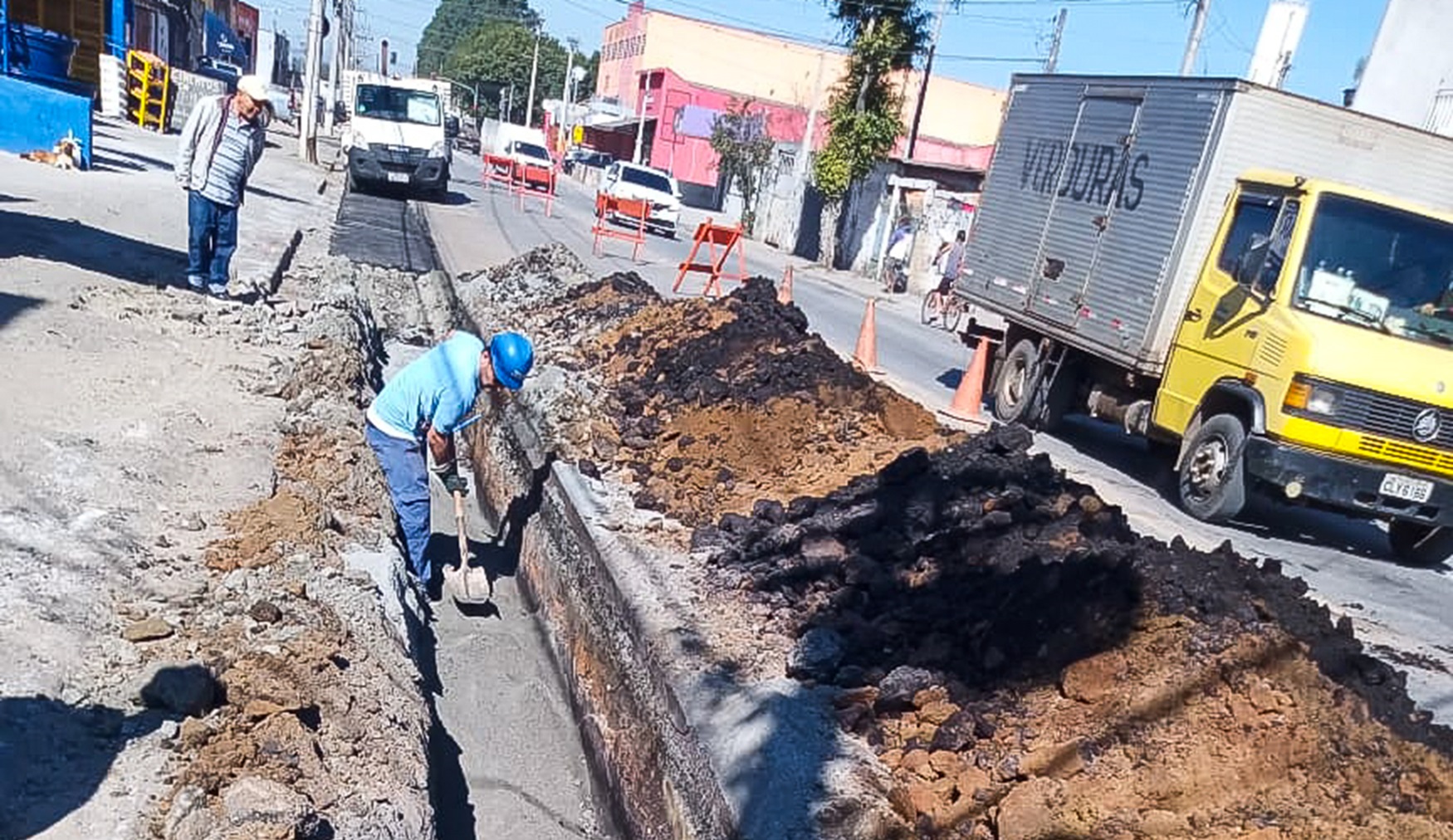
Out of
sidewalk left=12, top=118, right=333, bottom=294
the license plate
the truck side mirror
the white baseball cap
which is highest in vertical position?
the truck side mirror

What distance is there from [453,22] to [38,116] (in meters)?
132

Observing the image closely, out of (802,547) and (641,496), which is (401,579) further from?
(802,547)

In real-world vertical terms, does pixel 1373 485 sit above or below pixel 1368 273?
below

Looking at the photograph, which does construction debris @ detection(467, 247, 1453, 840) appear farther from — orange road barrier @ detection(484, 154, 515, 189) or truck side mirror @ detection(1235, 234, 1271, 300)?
orange road barrier @ detection(484, 154, 515, 189)

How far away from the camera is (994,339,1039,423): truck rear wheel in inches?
400

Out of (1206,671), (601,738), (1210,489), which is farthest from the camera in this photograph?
(1210,489)

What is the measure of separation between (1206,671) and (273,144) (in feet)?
113

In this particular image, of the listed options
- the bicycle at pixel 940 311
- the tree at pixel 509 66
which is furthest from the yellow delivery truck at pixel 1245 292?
the tree at pixel 509 66

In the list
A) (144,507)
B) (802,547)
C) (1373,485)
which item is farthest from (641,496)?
(1373,485)

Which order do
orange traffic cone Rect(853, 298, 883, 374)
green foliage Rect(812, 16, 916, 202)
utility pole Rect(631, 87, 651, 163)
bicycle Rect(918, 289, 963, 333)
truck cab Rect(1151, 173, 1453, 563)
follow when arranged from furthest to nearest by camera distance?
utility pole Rect(631, 87, 651, 163) < green foliage Rect(812, 16, 916, 202) < bicycle Rect(918, 289, 963, 333) < orange traffic cone Rect(853, 298, 883, 374) < truck cab Rect(1151, 173, 1453, 563)

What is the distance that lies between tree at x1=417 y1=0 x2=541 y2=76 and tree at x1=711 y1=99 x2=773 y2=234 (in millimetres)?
86459

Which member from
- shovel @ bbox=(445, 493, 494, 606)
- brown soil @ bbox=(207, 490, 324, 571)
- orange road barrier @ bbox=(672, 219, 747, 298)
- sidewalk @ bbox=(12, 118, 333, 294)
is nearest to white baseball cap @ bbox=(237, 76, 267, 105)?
sidewalk @ bbox=(12, 118, 333, 294)

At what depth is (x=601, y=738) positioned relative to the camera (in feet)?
16.4

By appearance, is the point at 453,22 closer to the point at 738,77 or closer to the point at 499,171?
the point at 738,77
